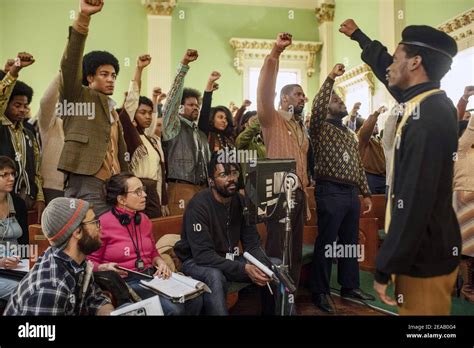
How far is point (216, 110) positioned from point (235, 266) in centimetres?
106

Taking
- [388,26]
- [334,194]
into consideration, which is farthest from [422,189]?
[388,26]

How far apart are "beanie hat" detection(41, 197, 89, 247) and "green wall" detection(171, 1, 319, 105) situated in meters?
1.32

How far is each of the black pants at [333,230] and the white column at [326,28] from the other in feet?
2.19

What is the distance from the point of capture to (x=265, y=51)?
2576 millimetres

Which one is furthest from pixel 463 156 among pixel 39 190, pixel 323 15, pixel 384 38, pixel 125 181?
pixel 39 190

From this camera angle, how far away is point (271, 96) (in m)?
2.18

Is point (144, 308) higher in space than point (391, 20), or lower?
lower

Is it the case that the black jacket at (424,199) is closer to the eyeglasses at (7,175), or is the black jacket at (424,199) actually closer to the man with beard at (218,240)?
the man with beard at (218,240)

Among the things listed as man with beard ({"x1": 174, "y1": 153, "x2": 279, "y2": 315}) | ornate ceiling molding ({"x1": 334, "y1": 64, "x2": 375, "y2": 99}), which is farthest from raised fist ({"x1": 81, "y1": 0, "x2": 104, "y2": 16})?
ornate ceiling molding ({"x1": 334, "y1": 64, "x2": 375, "y2": 99})

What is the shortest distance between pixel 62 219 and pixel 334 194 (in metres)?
1.33

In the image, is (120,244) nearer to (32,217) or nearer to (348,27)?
(32,217)

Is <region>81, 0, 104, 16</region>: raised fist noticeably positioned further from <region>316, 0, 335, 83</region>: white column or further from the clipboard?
<region>316, 0, 335, 83</region>: white column

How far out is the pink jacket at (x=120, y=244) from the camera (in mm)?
1896

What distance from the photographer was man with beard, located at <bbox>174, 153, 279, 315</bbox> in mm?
1965
